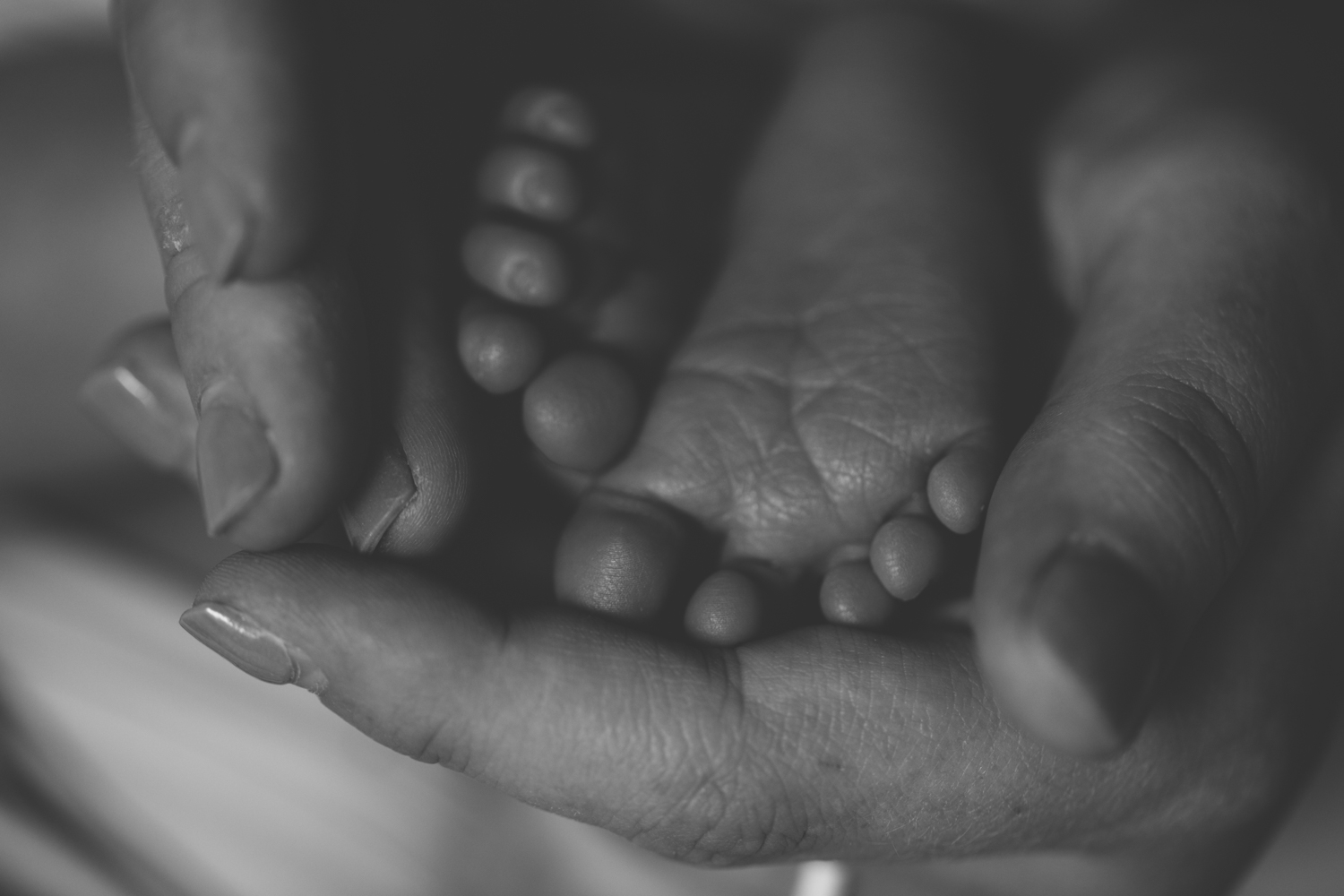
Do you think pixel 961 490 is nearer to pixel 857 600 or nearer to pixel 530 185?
pixel 857 600

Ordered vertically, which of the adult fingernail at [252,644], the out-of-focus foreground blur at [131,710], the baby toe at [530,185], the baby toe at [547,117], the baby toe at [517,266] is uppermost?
the baby toe at [547,117]

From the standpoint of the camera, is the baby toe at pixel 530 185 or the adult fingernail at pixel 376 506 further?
the baby toe at pixel 530 185

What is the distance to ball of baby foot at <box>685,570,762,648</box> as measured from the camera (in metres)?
Answer: 0.52

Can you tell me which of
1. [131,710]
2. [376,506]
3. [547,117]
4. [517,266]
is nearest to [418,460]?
[376,506]

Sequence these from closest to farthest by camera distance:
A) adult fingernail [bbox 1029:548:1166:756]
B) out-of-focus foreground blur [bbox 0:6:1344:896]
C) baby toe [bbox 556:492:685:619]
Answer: adult fingernail [bbox 1029:548:1166:756] → baby toe [bbox 556:492:685:619] → out-of-focus foreground blur [bbox 0:6:1344:896]

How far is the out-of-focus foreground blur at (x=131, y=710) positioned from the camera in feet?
3.05

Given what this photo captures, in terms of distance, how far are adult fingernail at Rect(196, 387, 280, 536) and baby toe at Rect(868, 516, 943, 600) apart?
280 millimetres

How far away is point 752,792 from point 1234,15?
72 cm

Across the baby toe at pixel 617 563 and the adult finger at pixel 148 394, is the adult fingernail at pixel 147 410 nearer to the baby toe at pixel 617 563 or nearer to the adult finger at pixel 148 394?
the adult finger at pixel 148 394

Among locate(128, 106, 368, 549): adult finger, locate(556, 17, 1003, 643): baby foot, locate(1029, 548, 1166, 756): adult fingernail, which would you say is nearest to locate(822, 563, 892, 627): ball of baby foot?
locate(556, 17, 1003, 643): baby foot

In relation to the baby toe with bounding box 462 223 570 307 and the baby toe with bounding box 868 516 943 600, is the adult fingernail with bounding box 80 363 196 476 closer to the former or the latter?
the baby toe with bounding box 462 223 570 307

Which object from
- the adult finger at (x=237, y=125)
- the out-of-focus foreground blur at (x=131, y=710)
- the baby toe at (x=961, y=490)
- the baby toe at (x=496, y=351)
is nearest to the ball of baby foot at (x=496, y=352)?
the baby toe at (x=496, y=351)

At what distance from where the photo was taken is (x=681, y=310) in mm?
679

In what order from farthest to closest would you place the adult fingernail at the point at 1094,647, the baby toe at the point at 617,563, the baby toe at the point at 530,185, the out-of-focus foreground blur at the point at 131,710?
the out-of-focus foreground blur at the point at 131,710 → the baby toe at the point at 530,185 → the baby toe at the point at 617,563 → the adult fingernail at the point at 1094,647
